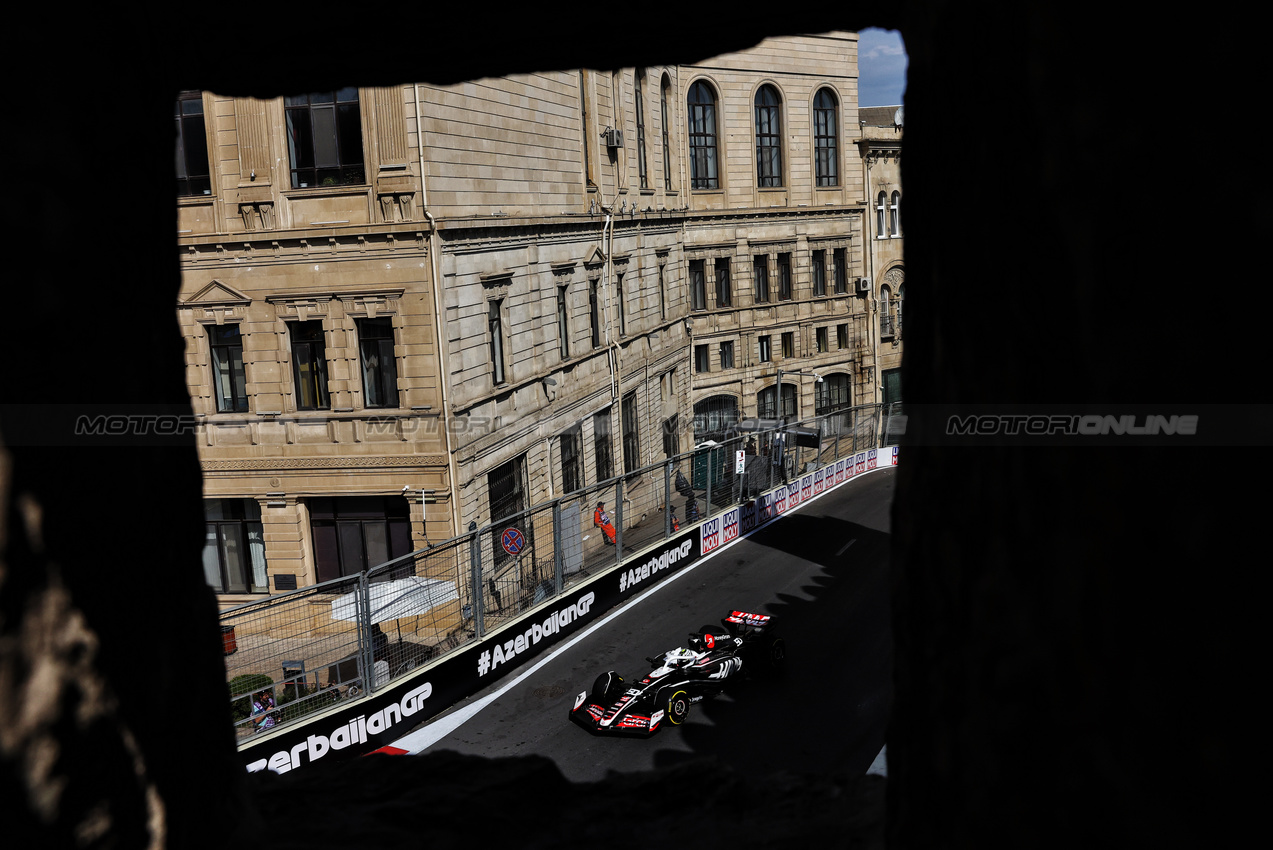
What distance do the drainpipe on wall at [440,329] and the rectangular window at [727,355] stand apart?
2264cm

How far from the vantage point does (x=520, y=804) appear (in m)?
2.88

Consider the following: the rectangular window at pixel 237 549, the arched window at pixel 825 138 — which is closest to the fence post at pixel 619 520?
the rectangular window at pixel 237 549

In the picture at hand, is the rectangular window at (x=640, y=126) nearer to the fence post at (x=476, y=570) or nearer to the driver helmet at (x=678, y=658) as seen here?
the fence post at (x=476, y=570)

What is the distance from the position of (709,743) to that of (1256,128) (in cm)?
1326

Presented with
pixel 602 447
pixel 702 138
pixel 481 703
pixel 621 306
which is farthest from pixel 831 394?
pixel 481 703

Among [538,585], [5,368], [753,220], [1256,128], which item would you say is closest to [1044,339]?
[1256,128]

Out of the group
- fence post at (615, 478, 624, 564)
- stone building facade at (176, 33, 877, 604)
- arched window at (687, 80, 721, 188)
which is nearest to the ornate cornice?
stone building facade at (176, 33, 877, 604)

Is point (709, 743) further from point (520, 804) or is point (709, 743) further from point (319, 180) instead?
point (319, 180)

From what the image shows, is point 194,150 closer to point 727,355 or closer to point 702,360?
point 702,360

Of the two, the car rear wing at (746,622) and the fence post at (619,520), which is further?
the fence post at (619,520)

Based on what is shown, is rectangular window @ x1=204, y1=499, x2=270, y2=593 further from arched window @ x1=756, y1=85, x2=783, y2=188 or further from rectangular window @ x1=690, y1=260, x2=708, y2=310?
arched window @ x1=756, y1=85, x2=783, y2=188

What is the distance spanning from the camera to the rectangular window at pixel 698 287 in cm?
4084

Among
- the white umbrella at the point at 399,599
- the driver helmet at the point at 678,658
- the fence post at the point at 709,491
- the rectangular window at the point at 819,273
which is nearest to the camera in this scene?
the white umbrella at the point at 399,599

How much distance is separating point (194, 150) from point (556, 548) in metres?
11.6
